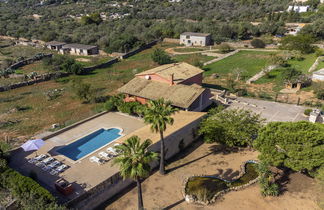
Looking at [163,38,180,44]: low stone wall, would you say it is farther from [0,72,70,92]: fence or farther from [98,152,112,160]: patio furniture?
[98,152,112,160]: patio furniture

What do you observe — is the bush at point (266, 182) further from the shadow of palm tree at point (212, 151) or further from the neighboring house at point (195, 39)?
the neighboring house at point (195, 39)

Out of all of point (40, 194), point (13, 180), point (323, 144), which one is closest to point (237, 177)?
point (323, 144)

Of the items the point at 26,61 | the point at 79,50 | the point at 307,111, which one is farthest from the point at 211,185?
the point at 79,50

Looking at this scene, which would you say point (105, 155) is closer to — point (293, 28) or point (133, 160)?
point (133, 160)

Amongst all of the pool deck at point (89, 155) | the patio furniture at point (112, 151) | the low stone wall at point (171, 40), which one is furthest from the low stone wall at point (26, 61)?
the patio furniture at point (112, 151)

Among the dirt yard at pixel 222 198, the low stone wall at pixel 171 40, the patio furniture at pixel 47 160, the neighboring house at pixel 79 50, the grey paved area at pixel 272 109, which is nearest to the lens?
the dirt yard at pixel 222 198
